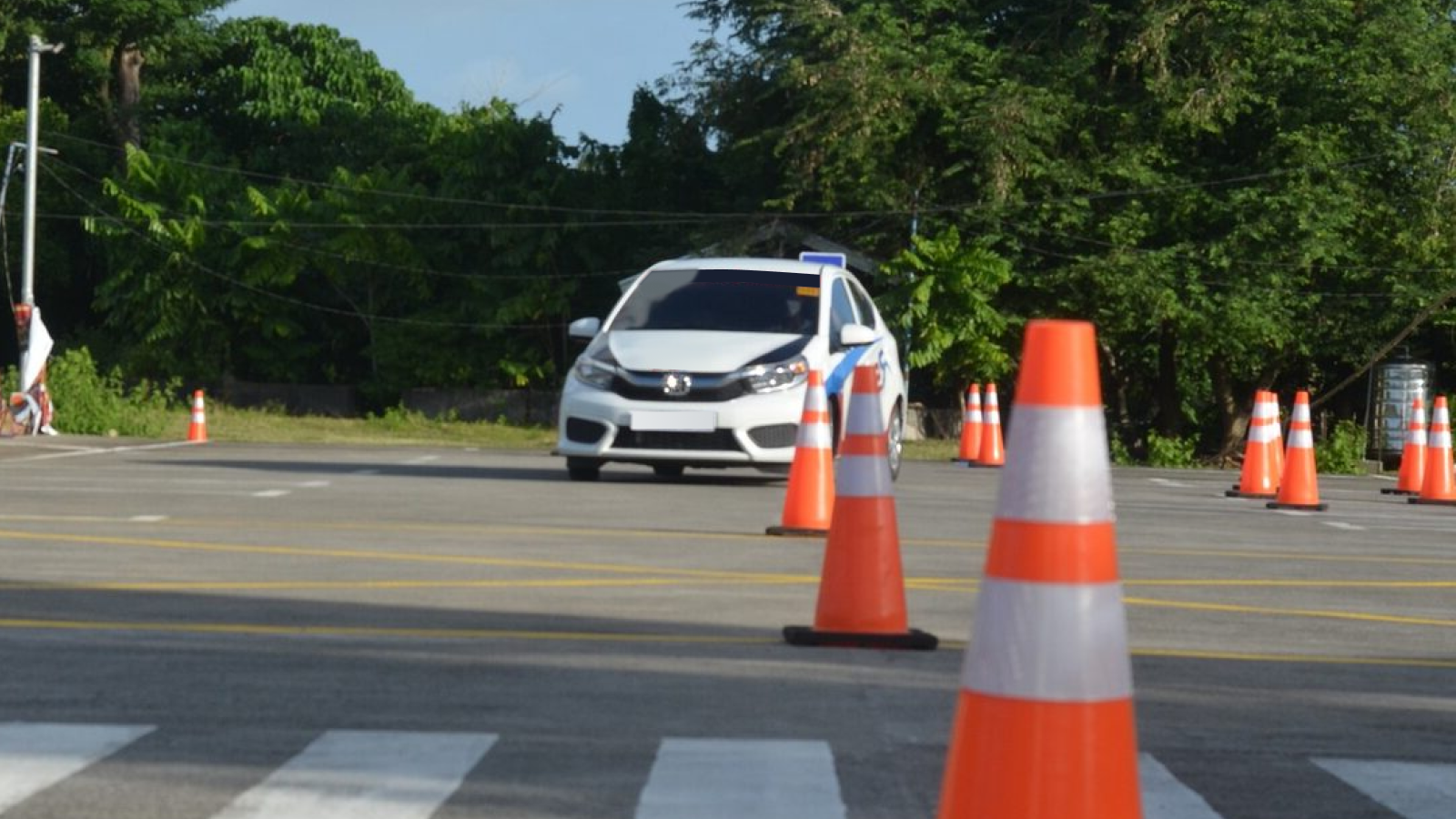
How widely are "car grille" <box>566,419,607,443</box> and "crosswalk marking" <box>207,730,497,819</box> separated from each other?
11874 mm

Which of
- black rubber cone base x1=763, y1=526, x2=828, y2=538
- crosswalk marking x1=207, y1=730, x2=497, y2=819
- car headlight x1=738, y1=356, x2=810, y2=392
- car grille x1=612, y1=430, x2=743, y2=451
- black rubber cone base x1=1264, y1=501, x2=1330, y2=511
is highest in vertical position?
car headlight x1=738, y1=356, x2=810, y2=392

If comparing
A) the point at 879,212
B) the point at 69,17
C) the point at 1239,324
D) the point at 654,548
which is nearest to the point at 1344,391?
the point at 1239,324

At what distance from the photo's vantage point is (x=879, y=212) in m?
45.6

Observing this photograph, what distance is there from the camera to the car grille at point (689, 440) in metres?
17.8

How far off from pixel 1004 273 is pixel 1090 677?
39.8 metres

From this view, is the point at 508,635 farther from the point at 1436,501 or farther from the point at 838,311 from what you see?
the point at 1436,501

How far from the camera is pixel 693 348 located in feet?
59.6

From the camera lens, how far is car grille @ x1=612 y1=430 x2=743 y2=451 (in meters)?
17.8

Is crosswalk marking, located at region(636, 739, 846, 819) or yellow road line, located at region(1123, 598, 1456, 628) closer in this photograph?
crosswalk marking, located at region(636, 739, 846, 819)

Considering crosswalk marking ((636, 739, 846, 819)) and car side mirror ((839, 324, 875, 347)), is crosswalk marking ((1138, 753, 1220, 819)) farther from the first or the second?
car side mirror ((839, 324, 875, 347))

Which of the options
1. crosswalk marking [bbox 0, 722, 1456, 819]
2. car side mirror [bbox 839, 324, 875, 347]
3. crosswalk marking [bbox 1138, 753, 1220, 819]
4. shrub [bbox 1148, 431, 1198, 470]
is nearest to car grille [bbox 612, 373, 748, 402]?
car side mirror [bbox 839, 324, 875, 347]

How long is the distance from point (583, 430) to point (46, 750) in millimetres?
12352

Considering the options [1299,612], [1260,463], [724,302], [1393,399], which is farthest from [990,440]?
Result: [1393,399]

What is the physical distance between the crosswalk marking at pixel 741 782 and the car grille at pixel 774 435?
38.4ft
